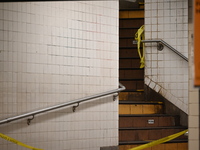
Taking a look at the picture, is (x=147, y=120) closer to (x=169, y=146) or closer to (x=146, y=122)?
(x=146, y=122)

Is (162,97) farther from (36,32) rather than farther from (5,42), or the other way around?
(5,42)

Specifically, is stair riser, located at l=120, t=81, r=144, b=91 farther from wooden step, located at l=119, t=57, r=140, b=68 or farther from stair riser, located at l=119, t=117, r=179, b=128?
stair riser, located at l=119, t=117, r=179, b=128

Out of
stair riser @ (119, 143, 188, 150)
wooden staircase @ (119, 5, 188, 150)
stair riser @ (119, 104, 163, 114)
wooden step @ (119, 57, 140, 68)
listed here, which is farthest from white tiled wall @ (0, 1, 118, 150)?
wooden step @ (119, 57, 140, 68)

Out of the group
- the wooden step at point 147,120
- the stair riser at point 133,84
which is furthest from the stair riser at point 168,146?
the stair riser at point 133,84

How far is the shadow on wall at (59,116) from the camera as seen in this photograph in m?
4.57

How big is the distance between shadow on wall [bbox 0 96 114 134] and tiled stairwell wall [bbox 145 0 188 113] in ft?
5.12

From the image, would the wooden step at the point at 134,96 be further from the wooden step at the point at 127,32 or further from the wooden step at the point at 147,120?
the wooden step at the point at 127,32

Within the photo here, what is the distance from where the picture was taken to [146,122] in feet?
20.1

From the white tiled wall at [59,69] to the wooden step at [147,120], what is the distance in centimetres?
54

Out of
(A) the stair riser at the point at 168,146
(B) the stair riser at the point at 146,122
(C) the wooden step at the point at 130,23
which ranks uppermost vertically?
(C) the wooden step at the point at 130,23

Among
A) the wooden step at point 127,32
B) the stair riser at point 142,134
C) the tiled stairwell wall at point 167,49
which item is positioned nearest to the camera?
the stair riser at point 142,134

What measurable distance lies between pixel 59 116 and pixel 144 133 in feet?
5.86

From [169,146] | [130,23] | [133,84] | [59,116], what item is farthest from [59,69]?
[130,23]

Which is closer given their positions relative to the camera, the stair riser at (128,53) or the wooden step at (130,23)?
the stair riser at (128,53)
